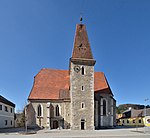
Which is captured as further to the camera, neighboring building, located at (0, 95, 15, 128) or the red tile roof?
neighboring building, located at (0, 95, 15, 128)

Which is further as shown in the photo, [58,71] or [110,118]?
[58,71]

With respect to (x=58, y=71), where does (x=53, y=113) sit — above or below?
below

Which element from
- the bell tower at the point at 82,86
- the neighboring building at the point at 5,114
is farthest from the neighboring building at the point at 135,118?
the neighboring building at the point at 5,114

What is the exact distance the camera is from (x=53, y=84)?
38.4m

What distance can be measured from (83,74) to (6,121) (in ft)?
68.3

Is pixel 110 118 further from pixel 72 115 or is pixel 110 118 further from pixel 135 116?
pixel 135 116

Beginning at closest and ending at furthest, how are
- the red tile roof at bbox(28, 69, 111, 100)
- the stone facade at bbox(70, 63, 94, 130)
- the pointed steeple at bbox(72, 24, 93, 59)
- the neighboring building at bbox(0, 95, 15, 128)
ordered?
the stone facade at bbox(70, 63, 94, 130) → the pointed steeple at bbox(72, 24, 93, 59) → the red tile roof at bbox(28, 69, 111, 100) → the neighboring building at bbox(0, 95, 15, 128)

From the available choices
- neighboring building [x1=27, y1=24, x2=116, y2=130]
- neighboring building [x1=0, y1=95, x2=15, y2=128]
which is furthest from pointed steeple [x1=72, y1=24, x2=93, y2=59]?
neighboring building [x1=0, y1=95, x2=15, y2=128]

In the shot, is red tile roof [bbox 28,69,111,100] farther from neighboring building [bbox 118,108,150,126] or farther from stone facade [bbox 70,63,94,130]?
neighboring building [bbox 118,108,150,126]

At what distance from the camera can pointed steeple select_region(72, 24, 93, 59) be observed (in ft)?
114

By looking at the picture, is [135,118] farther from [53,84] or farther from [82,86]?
[53,84]

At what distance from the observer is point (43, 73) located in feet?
131

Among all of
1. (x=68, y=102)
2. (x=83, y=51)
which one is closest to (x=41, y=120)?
(x=68, y=102)

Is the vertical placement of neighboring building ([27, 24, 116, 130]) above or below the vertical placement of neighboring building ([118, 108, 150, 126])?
above
